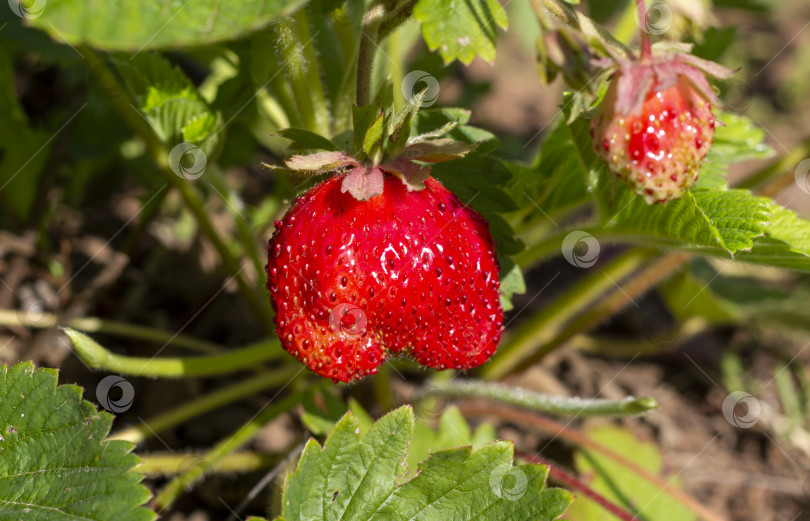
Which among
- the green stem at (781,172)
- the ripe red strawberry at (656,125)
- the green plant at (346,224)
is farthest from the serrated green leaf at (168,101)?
the green stem at (781,172)

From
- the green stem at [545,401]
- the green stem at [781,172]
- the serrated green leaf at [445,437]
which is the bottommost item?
the green stem at [781,172]

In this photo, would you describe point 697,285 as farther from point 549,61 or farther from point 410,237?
point 410,237

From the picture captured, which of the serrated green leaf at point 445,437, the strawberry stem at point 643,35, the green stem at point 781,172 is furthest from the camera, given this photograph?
the green stem at point 781,172

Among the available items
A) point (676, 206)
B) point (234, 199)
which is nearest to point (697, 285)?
Answer: point (676, 206)

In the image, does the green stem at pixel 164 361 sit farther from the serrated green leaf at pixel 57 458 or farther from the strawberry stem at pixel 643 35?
the strawberry stem at pixel 643 35

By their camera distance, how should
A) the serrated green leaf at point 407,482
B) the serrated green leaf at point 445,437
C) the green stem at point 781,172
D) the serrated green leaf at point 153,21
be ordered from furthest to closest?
the green stem at point 781,172 → the serrated green leaf at point 445,437 → the serrated green leaf at point 407,482 → the serrated green leaf at point 153,21

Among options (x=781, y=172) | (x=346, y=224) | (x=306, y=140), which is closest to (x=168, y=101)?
(x=306, y=140)

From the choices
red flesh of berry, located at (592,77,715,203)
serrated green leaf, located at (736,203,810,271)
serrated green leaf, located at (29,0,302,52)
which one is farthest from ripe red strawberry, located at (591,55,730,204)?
serrated green leaf, located at (29,0,302,52)
